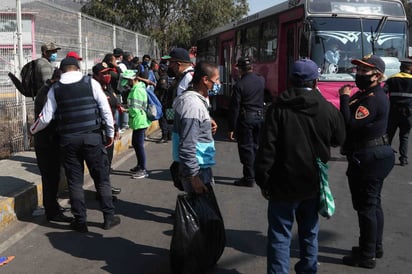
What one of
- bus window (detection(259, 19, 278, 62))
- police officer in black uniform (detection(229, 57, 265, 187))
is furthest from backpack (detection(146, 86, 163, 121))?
bus window (detection(259, 19, 278, 62))

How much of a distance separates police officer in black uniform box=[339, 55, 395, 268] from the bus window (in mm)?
7888

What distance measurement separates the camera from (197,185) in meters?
3.94

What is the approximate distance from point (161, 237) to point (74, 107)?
1.63 m

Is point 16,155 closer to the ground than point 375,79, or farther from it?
closer to the ground

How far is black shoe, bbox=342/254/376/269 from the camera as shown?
13.8 ft

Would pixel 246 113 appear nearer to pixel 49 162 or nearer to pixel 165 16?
pixel 49 162

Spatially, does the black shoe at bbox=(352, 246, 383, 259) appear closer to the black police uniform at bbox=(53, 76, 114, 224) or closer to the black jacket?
the black jacket

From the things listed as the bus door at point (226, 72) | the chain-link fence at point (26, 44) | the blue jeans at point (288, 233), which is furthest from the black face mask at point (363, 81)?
the bus door at point (226, 72)

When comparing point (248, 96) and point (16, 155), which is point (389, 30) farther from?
point (16, 155)

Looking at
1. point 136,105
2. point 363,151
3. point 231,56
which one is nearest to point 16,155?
point 136,105

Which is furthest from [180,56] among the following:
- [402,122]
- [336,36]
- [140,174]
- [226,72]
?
[226,72]

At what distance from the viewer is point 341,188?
23.0ft

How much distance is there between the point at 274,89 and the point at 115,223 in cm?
704

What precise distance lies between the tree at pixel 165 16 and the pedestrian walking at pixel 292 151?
2437 cm
